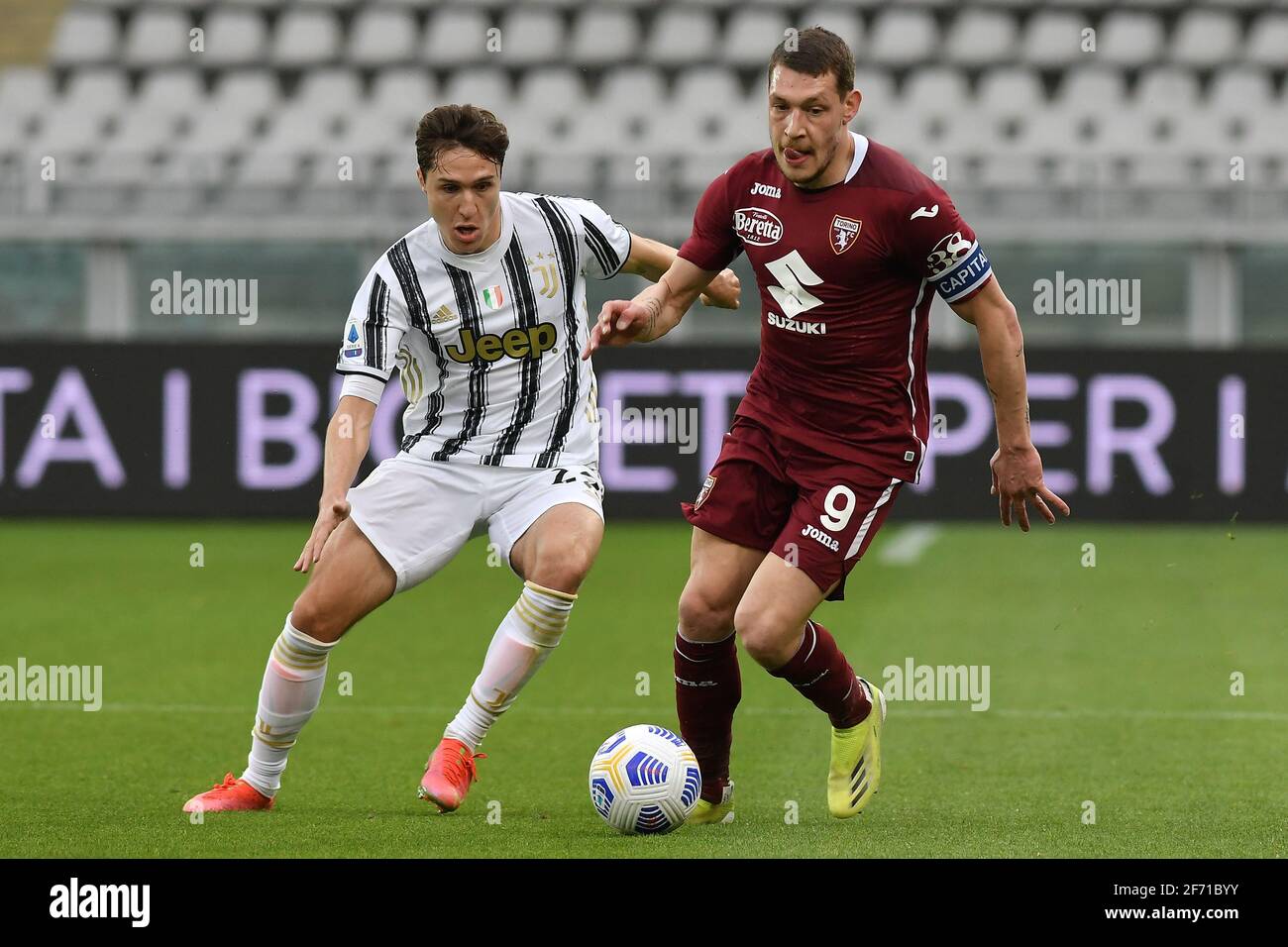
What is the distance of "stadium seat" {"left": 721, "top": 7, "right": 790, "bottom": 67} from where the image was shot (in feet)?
65.5

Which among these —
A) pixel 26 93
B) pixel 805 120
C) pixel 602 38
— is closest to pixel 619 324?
pixel 805 120

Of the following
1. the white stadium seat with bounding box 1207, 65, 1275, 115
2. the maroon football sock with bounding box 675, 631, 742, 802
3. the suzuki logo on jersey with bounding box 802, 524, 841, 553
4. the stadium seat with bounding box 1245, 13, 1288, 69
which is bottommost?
the maroon football sock with bounding box 675, 631, 742, 802

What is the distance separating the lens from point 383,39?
20016mm

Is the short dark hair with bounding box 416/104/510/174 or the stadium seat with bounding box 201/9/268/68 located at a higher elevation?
the stadium seat with bounding box 201/9/268/68

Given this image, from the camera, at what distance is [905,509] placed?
47.7 feet

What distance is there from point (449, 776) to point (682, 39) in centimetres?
1550

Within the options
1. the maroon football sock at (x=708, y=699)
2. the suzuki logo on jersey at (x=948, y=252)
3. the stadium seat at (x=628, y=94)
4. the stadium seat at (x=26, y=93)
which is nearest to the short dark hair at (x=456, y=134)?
the suzuki logo on jersey at (x=948, y=252)

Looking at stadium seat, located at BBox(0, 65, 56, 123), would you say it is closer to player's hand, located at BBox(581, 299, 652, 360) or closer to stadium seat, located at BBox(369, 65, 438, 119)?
stadium seat, located at BBox(369, 65, 438, 119)

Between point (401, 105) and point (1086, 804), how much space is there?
48.4 feet

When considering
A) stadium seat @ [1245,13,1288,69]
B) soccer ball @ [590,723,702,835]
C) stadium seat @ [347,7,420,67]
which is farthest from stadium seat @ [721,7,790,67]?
soccer ball @ [590,723,702,835]

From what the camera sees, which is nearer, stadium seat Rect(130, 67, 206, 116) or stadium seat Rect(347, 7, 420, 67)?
stadium seat Rect(130, 67, 206, 116)

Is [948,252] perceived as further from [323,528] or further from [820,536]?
[323,528]

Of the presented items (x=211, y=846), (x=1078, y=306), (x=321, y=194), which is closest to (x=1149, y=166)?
(x=1078, y=306)

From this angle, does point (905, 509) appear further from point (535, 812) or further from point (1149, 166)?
point (535, 812)
